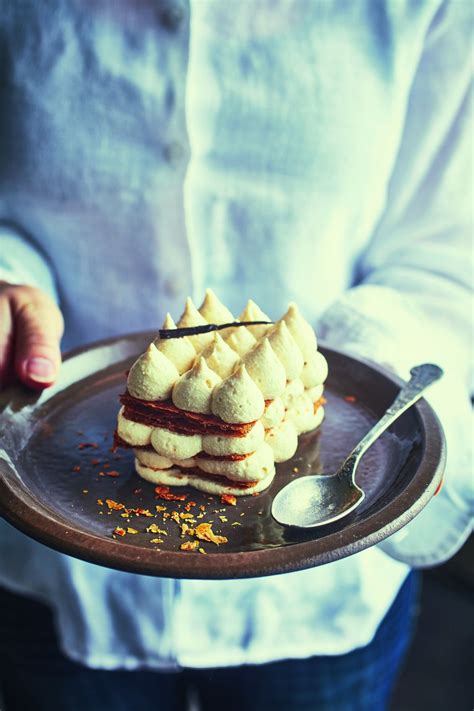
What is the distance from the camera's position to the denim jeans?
1.38 m

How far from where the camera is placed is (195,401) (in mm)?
1038

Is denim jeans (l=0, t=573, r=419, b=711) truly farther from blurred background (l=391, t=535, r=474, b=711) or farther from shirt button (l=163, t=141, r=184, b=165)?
shirt button (l=163, t=141, r=184, b=165)

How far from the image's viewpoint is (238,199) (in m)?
1.43

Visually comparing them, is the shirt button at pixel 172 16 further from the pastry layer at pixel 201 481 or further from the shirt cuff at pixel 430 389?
the pastry layer at pixel 201 481

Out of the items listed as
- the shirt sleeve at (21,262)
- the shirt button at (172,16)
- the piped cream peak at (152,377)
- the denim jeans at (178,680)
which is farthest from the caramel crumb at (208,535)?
the shirt button at (172,16)

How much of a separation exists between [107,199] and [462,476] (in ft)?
2.95

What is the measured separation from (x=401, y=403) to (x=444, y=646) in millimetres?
1519

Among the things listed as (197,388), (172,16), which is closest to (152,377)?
(197,388)

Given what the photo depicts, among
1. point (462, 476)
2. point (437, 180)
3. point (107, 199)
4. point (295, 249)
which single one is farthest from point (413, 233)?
point (107, 199)

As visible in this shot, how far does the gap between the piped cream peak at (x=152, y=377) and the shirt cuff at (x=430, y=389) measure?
16.7 inches

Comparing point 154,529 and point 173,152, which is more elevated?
point 173,152

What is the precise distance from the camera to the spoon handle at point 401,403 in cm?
104

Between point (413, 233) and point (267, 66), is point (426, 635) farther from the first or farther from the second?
point (267, 66)

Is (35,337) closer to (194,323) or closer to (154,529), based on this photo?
(194,323)
